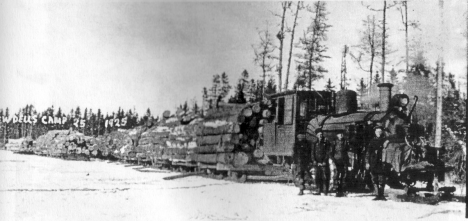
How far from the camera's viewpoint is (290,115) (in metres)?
3.98

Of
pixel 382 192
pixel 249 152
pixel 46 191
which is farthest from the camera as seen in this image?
pixel 249 152

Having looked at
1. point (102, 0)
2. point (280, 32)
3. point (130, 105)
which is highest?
point (102, 0)

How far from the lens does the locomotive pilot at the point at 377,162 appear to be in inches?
138

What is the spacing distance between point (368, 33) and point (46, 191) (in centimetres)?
285

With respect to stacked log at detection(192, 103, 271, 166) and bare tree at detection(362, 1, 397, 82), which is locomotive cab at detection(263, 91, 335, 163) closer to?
stacked log at detection(192, 103, 271, 166)

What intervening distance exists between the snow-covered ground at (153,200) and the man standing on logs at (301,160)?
0.13 metres

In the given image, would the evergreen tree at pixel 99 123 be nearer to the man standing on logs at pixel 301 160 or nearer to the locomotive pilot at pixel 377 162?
the man standing on logs at pixel 301 160

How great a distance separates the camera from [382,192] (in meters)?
3.50

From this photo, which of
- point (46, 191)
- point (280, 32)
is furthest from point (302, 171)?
point (46, 191)

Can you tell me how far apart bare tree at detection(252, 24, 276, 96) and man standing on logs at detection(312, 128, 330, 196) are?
0.72 meters

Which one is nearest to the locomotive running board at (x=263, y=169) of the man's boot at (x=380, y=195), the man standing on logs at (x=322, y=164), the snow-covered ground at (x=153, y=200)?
the snow-covered ground at (x=153, y=200)

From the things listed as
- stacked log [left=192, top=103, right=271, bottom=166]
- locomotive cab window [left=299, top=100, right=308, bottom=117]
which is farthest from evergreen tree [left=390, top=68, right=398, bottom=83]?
stacked log [left=192, top=103, right=271, bottom=166]

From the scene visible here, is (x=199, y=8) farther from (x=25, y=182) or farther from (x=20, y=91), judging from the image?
(x=25, y=182)

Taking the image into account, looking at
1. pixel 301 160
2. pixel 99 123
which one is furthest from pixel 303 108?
pixel 99 123
